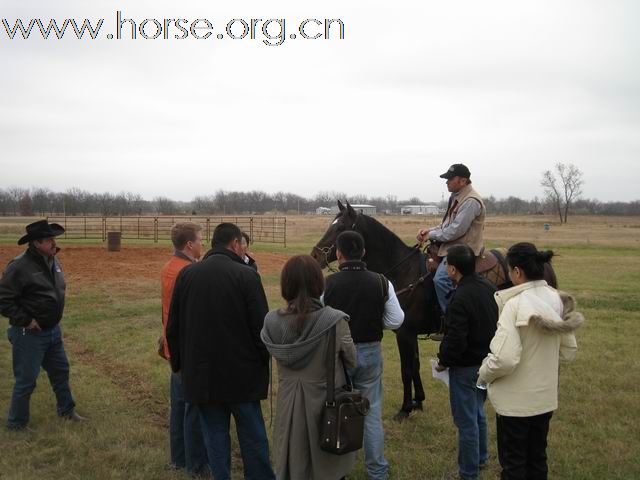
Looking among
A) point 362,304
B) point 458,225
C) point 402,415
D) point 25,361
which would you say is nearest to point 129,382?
point 25,361

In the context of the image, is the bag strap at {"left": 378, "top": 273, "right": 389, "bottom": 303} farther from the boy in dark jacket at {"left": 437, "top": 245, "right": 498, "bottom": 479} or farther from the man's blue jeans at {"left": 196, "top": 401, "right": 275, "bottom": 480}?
the man's blue jeans at {"left": 196, "top": 401, "right": 275, "bottom": 480}

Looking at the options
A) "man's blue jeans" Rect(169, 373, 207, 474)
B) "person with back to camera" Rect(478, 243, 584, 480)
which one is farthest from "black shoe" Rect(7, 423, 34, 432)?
"person with back to camera" Rect(478, 243, 584, 480)

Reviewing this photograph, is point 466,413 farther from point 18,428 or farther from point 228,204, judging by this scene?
point 228,204

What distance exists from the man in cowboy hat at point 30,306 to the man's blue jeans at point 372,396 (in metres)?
3.47

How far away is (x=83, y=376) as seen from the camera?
7766 mm

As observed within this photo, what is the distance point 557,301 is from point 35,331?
505 cm

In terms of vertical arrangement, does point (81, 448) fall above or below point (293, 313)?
below

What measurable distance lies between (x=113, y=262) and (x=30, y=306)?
17.7 m

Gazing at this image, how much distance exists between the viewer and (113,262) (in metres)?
22.4

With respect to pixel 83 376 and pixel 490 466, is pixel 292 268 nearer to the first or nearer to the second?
pixel 490 466

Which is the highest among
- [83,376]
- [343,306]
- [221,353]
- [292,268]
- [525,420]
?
[292,268]

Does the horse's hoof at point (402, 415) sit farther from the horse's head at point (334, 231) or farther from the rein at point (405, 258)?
the horse's head at point (334, 231)

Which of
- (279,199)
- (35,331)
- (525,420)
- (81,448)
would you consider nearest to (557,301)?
(525,420)

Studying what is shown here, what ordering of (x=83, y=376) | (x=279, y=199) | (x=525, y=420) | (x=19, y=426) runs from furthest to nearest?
1. (x=279, y=199)
2. (x=83, y=376)
3. (x=19, y=426)
4. (x=525, y=420)
